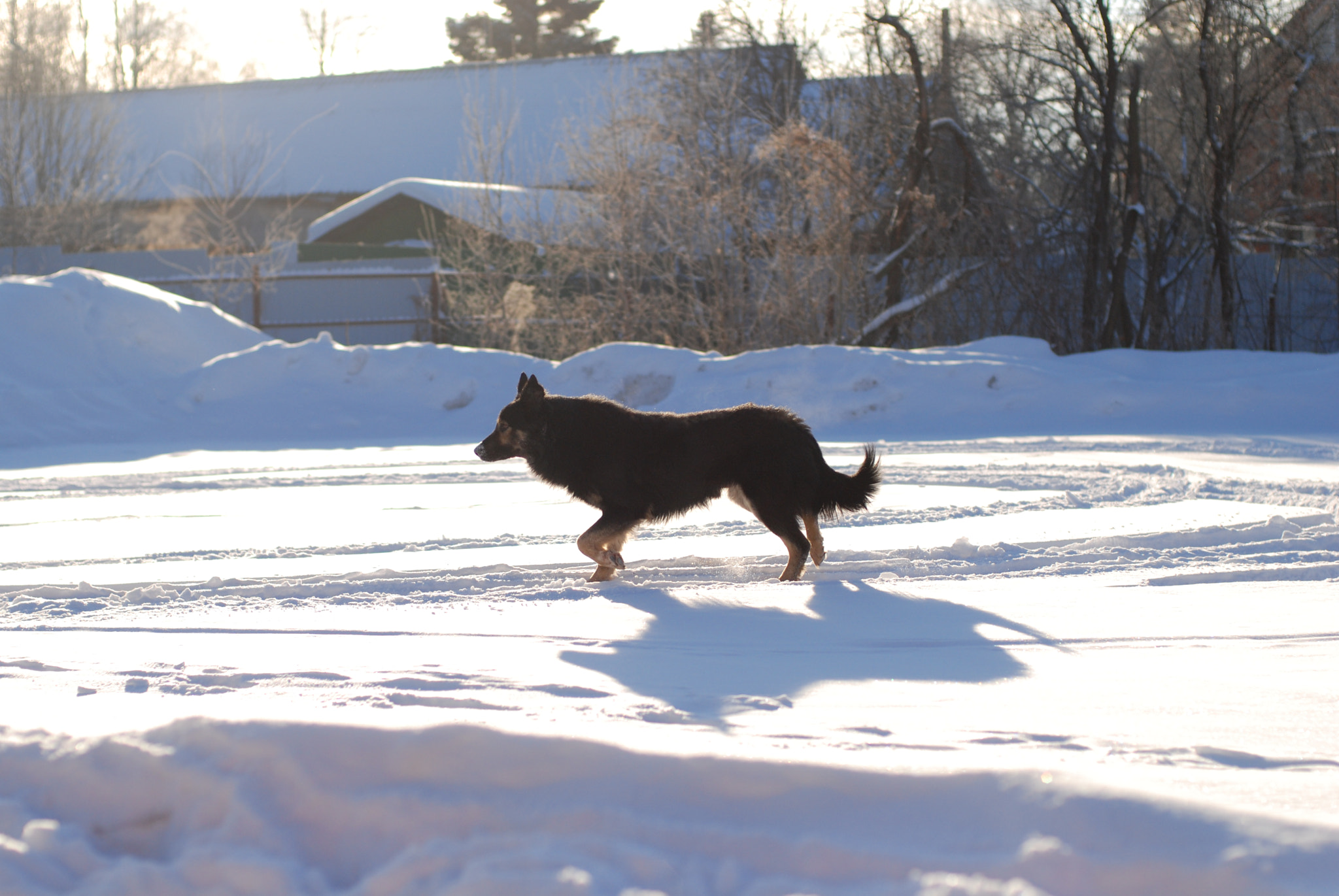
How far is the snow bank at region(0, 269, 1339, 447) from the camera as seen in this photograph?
42.9ft

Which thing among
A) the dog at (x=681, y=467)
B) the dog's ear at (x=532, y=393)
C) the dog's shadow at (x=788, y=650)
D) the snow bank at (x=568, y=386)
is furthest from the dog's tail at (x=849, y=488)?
the snow bank at (x=568, y=386)

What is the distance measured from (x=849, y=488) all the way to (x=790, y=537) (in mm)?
469

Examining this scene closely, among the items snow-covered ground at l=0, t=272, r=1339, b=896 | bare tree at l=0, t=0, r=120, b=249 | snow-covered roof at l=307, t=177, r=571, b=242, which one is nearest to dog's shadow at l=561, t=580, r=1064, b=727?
snow-covered ground at l=0, t=272, r=1339, b=896

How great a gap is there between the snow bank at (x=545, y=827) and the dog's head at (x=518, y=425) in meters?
3.08

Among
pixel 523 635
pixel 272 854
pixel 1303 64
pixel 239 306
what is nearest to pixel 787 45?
pixel 1303 64

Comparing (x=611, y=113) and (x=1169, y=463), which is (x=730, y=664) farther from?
(x=611, y=113)

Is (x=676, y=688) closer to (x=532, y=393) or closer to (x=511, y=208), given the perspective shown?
(x=532, y=393)

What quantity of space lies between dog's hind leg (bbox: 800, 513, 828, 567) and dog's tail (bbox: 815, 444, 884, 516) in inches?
2.6

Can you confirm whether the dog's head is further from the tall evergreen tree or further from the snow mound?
the tall evergreen tree

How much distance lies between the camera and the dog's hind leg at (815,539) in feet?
18.9

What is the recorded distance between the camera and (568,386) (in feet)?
47.8

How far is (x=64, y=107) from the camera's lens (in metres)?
33.4

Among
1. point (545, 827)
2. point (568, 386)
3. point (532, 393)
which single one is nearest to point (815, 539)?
point (532, 393)

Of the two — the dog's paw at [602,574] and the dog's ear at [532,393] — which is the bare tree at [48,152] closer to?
the dog's ear at [532,393]
